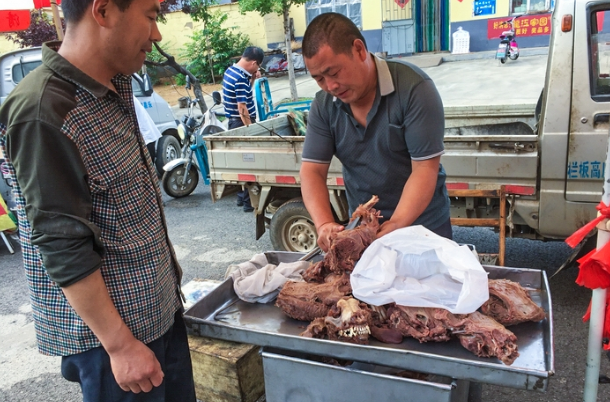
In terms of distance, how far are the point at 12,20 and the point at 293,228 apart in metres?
5.43

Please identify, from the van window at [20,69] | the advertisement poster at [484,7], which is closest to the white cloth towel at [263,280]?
the van window at [20,69]

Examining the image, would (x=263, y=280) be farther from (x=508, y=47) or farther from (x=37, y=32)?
(x=37, y=32)

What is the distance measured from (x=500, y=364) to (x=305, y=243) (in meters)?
3.58

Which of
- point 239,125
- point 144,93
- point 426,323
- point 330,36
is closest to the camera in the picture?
point 426,323

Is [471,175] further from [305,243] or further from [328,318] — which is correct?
[328,318]

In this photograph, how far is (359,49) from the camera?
238 cm

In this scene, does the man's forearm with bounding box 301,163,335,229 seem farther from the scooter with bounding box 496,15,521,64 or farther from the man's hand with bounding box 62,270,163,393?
the scooter with bounding box 496,15,521,64

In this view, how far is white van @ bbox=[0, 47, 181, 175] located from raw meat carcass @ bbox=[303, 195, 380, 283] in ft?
18.8

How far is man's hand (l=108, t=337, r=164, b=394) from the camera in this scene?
1.58 metres

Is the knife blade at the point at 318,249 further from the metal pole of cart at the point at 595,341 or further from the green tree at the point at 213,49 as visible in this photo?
the green tree at the point at 213,49

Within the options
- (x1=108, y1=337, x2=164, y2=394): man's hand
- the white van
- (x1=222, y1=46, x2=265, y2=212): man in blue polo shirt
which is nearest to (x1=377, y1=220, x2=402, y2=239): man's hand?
(x1=108, y1=337, x2=164, y2=394): man's hand

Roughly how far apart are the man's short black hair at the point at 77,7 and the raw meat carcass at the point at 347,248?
49.5 inches

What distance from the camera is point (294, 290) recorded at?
222 centimetres

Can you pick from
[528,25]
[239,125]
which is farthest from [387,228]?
[528,25]
